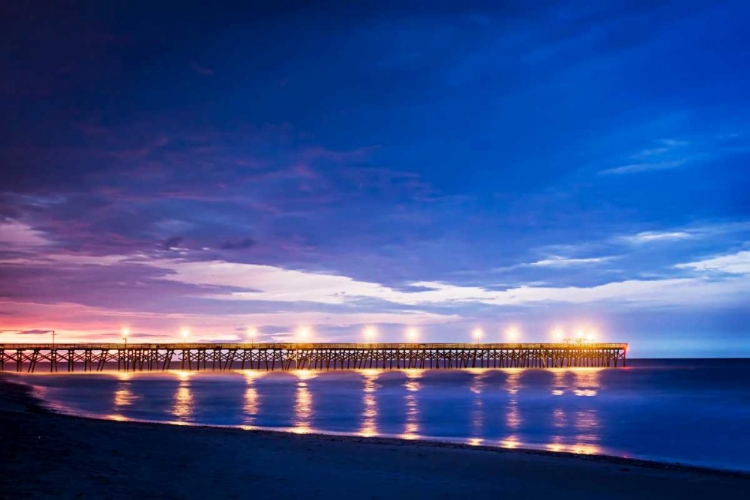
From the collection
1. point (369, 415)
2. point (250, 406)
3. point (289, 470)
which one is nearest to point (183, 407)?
point (250, 406)

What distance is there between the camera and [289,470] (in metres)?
13.5

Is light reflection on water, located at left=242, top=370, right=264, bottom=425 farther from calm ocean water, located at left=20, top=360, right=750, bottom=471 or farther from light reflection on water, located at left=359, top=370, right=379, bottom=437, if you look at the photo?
light reflection on water, located at left=359, top=370, right=379, bottom=437

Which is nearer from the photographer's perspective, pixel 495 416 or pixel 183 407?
pixel 495 416


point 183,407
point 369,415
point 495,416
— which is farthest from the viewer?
point 183,407

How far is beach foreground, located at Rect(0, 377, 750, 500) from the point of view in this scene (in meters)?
10.5

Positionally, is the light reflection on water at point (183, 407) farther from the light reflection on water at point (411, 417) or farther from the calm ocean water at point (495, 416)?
the light reflection on water at point (411, 417)

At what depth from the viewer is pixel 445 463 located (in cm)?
1556

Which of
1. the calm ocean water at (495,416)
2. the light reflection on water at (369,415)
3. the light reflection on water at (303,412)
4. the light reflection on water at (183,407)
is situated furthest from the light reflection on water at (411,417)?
the light reflection on water at (183,407)

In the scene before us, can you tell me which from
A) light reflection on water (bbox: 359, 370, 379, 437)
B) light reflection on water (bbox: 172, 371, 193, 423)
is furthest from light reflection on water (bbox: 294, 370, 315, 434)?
light reflection on water (bbox: 172, 371, 193, 423)

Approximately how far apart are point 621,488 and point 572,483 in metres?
1.01

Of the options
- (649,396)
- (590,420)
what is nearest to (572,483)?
(590,420)

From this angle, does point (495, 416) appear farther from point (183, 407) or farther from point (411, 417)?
point (183, 407)

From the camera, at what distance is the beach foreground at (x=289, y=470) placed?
34.4 ft

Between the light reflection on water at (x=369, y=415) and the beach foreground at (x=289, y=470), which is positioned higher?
the beach foreground at (x=289, y=470)
